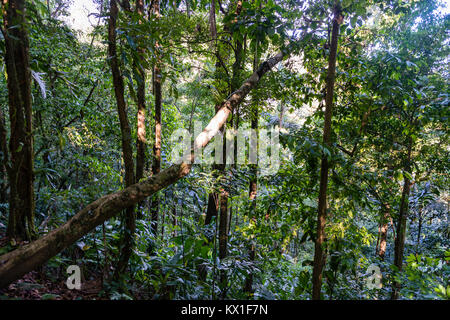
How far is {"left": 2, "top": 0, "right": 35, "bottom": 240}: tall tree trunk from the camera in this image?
6.20 ft

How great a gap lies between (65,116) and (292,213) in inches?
187

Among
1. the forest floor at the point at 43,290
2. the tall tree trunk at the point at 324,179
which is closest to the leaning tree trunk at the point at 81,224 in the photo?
the forest floor at the point at 43,290

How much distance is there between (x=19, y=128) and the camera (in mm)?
1991

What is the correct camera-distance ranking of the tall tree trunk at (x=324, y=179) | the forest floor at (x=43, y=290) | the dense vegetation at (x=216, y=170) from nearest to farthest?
1. the forest floor at (x=43, y=290)
2. the dense vegetation at (x=216, y=170)
3. the tall tree trunk at (x=324, y=179)

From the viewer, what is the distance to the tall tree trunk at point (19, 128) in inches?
74.4

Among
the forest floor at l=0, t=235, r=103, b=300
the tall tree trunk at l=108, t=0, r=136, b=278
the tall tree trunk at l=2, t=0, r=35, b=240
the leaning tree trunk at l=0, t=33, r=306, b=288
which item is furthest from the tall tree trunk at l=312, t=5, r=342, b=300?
the tall tree trunk at l=2, t=0, r=35, b=240

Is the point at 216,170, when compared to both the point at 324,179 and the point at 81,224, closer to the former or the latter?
the point at 324,179

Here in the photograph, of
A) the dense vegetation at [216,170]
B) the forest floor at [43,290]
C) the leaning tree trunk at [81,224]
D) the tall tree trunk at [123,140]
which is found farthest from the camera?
the tall tree trunk at [123,140]

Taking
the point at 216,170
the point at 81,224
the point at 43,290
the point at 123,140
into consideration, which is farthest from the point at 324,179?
the point at 43,290

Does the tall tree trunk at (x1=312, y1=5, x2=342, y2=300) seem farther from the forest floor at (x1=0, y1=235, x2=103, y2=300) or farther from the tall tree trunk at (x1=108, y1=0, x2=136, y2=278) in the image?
the forest floor at (x1=0, y1=235, x2=103, y2=300)

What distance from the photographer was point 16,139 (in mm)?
2012

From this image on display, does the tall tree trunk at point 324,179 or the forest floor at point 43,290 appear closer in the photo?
the forest floor at point 43,290

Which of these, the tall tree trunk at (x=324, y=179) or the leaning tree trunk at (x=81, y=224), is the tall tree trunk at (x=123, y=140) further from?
the tall tree trunk at (x=324, y=179)
